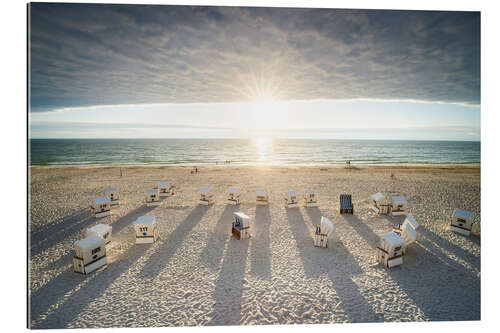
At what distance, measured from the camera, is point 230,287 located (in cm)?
663

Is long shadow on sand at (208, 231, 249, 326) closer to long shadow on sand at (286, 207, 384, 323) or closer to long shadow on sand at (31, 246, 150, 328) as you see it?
long shadow on sand at (286, 207, 384, 323)

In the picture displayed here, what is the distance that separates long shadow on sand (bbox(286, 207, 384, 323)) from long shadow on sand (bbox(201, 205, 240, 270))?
316cm

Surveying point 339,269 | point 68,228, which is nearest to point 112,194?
point 68,228

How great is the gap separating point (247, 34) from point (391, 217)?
1174 cm

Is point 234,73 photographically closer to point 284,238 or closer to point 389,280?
point 284,238

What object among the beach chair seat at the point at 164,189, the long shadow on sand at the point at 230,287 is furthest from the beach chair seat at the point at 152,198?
the long shadow on sand at the point at 230,287

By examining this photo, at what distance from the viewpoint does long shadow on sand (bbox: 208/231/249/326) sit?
566cm

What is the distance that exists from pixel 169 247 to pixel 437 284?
9.42m

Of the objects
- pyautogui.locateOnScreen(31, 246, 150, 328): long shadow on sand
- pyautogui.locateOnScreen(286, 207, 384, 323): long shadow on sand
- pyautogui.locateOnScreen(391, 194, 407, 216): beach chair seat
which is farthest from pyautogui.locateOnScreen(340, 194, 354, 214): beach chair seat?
pyautogui.locateOnScreen(31, 246, 150, 328): long shadow on sand

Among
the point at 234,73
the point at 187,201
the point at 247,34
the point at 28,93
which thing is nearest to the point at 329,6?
the point at 247,34

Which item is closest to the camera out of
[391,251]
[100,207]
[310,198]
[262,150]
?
[391,251]

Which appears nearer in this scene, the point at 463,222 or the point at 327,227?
the point at 327,227

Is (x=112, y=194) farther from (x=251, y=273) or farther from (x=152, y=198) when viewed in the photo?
(x=251, y=273)

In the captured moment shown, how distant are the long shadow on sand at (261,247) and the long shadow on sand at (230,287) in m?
0.36
